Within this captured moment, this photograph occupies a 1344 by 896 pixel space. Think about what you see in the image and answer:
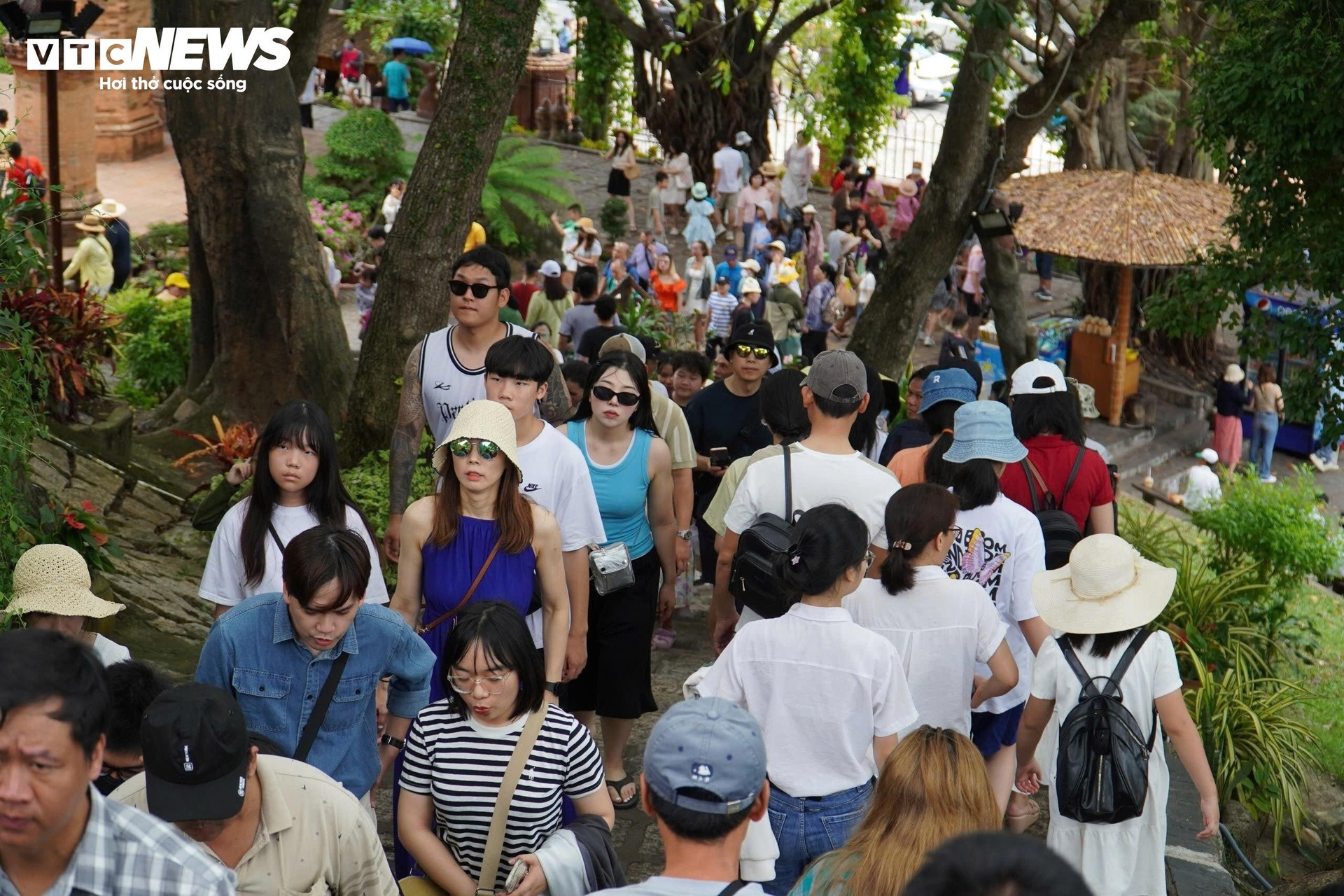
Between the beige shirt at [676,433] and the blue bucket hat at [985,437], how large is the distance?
4.06 feet

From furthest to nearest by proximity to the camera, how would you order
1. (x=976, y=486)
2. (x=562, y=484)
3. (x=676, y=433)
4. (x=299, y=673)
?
(x=676, y=433) < (x=562, y=484) < (x=976, y=486) < (x=299, y=673)

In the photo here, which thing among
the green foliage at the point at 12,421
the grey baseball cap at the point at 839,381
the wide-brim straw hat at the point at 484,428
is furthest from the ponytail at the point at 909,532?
the green foliage at the point at 12,421

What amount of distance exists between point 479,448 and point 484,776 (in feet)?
3.89

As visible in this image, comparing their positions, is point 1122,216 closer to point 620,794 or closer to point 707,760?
point 620,794

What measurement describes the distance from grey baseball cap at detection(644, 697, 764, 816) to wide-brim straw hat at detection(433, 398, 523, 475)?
1736mm

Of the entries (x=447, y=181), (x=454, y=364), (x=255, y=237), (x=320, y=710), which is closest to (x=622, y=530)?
(x=454, y=364)

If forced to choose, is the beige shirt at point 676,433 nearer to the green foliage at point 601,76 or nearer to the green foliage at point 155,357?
the green foliage at point 155,357

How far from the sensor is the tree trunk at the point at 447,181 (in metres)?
7.76

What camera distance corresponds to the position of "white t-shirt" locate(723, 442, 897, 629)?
4.79 meters

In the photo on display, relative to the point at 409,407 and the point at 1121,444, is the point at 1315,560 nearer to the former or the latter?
the point at 409,407

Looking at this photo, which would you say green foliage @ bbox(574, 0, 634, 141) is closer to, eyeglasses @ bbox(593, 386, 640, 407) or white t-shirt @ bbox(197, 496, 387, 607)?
eyeglasses @ bbox(593, 386, 640, 407)

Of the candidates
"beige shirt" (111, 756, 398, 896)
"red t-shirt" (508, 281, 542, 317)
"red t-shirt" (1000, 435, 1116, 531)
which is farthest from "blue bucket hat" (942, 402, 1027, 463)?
"red t-shirt" (508, 281, 542, 317)

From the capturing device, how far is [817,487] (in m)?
4.80

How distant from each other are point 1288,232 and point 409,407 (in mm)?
6267
